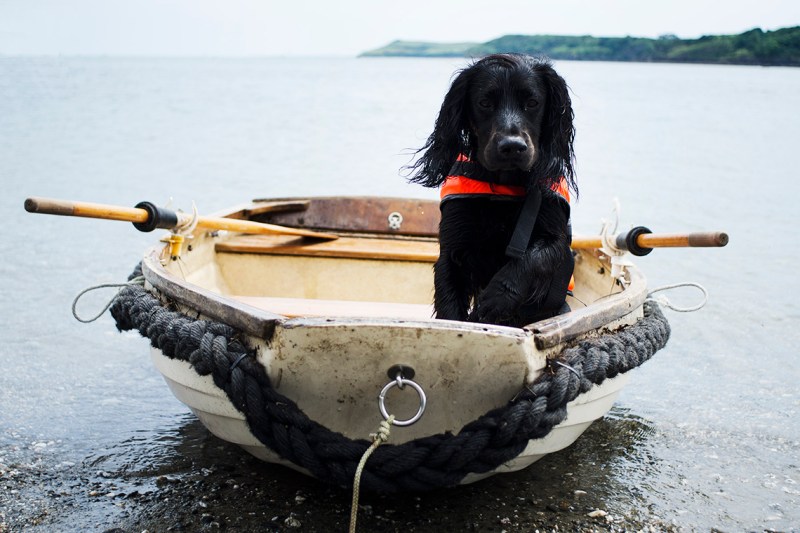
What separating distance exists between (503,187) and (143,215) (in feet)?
5.39

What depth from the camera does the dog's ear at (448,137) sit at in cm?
282

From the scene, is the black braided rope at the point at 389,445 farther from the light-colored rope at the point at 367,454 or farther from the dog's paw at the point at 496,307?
the dog's paw at the point at 496,307

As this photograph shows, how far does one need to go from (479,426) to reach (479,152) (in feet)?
3.10

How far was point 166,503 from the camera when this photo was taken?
3062 millimetres

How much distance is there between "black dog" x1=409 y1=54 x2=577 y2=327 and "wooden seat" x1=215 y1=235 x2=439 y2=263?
1.75m

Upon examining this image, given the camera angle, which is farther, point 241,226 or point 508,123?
point 241,226

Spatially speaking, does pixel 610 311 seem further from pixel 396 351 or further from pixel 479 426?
pixel 396 351

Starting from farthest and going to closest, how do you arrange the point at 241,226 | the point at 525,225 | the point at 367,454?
the point at 241,226, the point at 525,225, the point at 367,454

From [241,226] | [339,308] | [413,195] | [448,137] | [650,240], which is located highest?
[448,137]

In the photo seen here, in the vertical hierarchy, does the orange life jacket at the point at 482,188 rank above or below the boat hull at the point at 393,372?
above

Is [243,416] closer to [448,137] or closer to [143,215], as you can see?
[448,137]

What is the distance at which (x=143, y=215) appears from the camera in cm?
352

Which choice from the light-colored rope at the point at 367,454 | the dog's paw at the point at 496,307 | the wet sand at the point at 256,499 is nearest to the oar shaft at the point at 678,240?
the dog's paw at the point at 496,307

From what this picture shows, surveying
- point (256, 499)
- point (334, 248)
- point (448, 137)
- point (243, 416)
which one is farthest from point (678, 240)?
point (334, 248)
